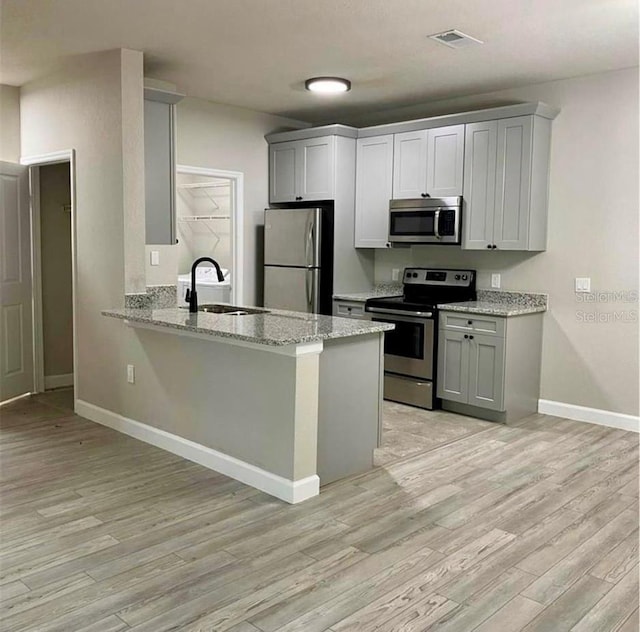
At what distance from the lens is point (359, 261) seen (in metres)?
6.06

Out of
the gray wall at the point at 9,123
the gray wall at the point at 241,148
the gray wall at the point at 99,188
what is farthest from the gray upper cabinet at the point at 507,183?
the gray wall at the point at 9,123

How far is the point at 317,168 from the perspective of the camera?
588 cm

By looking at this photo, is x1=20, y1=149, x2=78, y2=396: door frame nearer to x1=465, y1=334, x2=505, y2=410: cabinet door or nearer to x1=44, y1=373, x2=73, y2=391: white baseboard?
x1=44, y1=373, x2=73, y2=391: white baseboard

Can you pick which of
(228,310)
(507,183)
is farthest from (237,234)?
(507,183)

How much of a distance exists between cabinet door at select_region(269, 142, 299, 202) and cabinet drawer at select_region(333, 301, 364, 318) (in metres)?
1.13

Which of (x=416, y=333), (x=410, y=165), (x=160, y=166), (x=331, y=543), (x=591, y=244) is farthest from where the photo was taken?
(x=410, y=165)

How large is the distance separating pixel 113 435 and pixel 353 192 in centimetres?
301

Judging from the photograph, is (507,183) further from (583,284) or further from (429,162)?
(583,284)

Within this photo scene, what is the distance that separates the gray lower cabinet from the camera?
15.6 ft

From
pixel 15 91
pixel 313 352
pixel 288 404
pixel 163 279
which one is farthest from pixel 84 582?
pixel 15 91

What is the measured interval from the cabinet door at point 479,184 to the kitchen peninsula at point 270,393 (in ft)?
5.84

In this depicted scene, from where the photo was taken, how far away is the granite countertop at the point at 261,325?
10.4 feet

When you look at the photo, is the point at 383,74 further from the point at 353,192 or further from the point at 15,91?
the point at 15,91

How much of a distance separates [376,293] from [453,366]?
1362 mm
